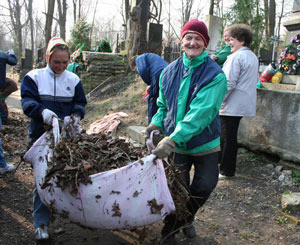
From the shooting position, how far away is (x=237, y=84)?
3.76m

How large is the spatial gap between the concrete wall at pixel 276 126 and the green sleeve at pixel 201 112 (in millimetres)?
2250

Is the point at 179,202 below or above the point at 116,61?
below

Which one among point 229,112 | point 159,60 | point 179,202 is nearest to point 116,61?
point 159,60

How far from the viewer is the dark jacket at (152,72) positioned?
3.92 meters

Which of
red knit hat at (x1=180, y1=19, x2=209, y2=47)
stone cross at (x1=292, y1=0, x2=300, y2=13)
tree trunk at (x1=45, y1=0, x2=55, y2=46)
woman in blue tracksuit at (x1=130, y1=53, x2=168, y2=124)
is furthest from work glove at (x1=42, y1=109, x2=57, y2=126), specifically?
tree trunk at (x1=45, y1=0, x2=55, y2=46)

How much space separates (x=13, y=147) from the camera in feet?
17.0

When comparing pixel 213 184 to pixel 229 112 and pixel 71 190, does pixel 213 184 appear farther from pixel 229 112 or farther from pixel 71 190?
pixel 229 112

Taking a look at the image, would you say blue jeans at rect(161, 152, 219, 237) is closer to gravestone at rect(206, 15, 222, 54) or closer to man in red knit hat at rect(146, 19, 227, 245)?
man in red knit hat at rect(146, 19, 227, 245)

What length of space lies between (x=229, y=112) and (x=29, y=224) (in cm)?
257

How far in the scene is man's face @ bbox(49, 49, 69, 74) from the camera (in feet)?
7.97

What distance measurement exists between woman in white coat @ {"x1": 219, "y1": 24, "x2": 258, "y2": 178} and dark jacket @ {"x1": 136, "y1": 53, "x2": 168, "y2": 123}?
2.84 feet

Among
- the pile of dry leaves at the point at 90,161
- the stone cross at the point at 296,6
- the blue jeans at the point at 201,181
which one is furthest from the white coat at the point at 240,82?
the stone cross at the point at 296,6

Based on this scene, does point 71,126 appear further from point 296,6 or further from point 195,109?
point 296,6

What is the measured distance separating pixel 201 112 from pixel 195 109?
0.05m
